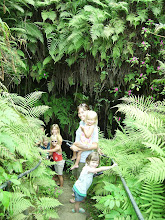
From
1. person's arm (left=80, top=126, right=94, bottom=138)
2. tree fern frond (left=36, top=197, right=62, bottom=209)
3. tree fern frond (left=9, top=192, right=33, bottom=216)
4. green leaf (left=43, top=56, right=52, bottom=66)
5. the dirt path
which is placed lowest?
the dirt path

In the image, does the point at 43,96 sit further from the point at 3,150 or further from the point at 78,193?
the point at 3,150

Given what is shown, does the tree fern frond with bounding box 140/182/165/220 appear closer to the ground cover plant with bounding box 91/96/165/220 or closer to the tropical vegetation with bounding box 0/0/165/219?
the ground cover plant with bounding box 91/96/165/220

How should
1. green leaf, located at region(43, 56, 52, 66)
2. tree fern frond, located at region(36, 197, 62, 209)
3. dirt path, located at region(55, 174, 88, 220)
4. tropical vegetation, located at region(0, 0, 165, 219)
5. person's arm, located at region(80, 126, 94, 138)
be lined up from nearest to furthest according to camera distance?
tree fern frond, located at region(36, 197, 62, 209) → dirt path, located at region(55, 174, 88, 220) → person's arm, located at region(80, 126, 94, 138) → tropical vegetation, located at region(0, 0, 165, 219) → green leaf, located at region(43, 56, 52, 66)

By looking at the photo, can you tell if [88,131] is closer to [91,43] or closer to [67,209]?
[67,209]

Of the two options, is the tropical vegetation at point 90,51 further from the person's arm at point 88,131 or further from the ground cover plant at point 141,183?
the ground cover plant at point 141,183

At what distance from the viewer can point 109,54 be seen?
18.4ft

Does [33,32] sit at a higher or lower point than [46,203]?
higher

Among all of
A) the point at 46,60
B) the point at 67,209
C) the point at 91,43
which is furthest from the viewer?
the point at 46,60

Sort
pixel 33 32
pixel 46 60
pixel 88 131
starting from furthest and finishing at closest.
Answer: pixel 46 60 → pixel 33 32 → pixel 88 131

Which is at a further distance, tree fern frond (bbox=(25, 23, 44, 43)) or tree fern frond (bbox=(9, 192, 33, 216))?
tree fern frond (bbox=(25, 23, 44, 43))

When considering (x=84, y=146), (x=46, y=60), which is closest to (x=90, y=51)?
(x=46, y=60)

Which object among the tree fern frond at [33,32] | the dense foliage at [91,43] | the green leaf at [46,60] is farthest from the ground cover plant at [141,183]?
the tree fern frond at [33,32]

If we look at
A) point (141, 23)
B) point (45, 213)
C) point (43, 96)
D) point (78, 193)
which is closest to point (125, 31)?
point (141, 23)

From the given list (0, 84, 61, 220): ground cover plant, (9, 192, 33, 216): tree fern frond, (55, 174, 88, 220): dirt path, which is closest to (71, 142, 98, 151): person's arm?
(0, 84, 61, 220): ground cover plant
